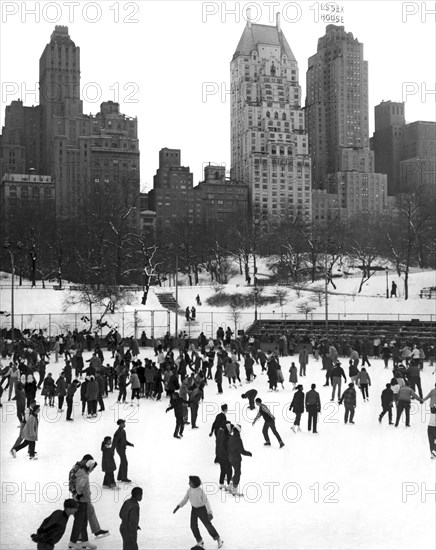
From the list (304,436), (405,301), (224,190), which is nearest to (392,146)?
(224,190)

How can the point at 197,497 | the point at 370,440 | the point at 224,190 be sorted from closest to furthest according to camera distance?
the point at 197,497 → the point at 370,440 → the point at 224,190

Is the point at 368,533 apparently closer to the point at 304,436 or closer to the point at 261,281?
the point at 304,436

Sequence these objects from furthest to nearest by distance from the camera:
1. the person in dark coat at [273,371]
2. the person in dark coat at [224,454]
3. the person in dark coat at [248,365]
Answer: the person in dark coat at [248,365]
the person in dark coat at [273,371]
the person in dark coat at [224,454]

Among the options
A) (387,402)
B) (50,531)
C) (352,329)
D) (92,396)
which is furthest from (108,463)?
(352,329)

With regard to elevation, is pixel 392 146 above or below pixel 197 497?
above

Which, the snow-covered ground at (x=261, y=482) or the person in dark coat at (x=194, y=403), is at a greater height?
the person in dark coat at (x=194, y=403)

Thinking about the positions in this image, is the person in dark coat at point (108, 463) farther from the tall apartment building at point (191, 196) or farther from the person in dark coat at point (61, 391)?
the tall apartment building at point (191, 196)

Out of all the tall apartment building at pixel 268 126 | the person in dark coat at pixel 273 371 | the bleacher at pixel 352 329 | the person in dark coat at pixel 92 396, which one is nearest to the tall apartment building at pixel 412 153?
the tall apartment building at pixel 268 126

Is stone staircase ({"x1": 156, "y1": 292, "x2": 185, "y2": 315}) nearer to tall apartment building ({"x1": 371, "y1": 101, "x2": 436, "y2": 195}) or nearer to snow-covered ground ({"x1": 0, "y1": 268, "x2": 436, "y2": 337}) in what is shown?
snow-covered ground ({"x1": 0, "y1": 268, "x2": 436, "y2": 337})

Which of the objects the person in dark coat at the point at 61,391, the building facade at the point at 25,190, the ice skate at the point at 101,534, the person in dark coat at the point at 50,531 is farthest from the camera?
the building facade at the point at 25,190
